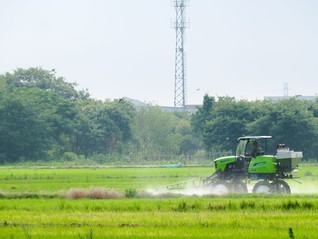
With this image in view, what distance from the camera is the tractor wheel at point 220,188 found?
3353 centimetres

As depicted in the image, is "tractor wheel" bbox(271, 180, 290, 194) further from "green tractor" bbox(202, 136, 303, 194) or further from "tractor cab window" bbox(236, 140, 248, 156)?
"tractor cab window" bbox(236, 140, 248, 156)

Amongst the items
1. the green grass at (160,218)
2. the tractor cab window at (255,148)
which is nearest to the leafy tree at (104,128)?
the tractor cab window at (255,148)

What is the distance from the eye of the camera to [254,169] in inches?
1313

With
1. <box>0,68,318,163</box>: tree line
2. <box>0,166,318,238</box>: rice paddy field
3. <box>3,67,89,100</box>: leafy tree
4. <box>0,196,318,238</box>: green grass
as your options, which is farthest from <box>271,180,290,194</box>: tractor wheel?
<box>3,67,89,100</box>: leafy tree

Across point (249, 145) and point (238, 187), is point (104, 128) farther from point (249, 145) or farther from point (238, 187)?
point (238, 187)

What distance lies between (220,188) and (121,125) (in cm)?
6555

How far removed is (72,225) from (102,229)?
135 centimetres

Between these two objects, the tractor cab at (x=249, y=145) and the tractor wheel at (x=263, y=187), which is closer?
the tractor wheel at (x=263, y=187)

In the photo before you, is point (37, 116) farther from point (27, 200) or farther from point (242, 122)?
point (27, 200)

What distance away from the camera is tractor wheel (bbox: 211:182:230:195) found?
110 feet

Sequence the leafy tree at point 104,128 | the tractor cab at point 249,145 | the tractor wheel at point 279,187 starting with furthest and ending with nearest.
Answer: the leafy tree at point 104,128 → the tractor cab at point 249,145 → the tractor wheel at point 279,187

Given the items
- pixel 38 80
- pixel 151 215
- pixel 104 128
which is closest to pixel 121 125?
pixel 104 128

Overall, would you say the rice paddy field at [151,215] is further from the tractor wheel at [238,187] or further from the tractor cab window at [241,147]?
the tractor cab window at [241,147]

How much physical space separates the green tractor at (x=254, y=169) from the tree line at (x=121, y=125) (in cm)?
4162
